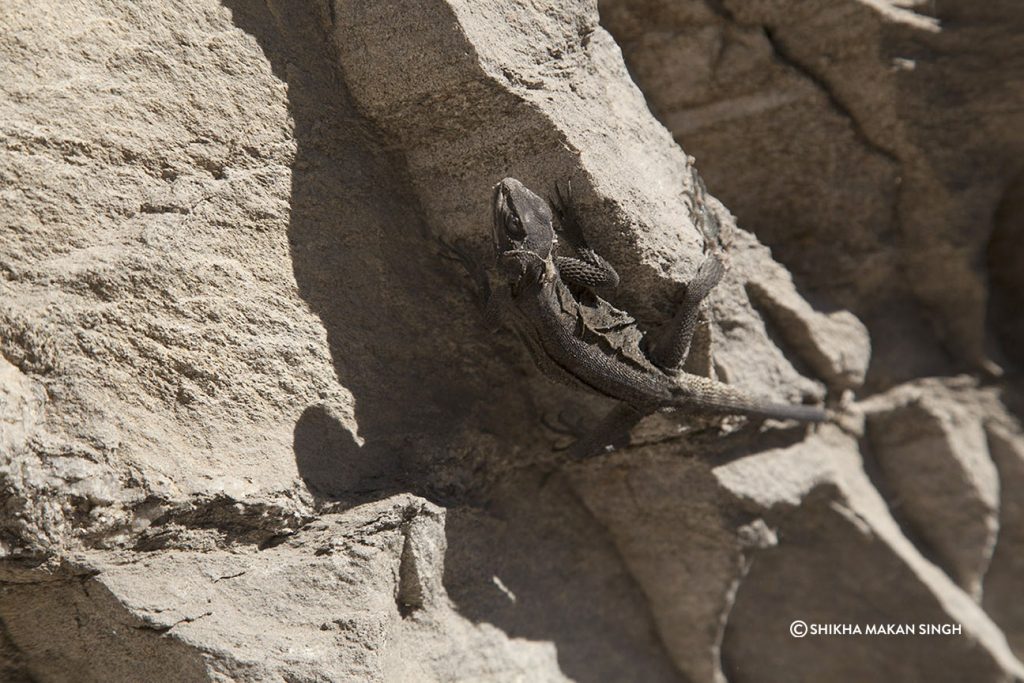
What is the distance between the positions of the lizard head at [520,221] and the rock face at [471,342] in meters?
0.17

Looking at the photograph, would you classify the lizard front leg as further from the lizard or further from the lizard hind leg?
the lizard hind leg

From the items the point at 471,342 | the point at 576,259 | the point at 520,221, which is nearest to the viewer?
the point at 520,221

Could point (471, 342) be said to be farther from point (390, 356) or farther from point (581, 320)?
point (581, 320)

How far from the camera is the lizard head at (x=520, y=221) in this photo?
8.77ft

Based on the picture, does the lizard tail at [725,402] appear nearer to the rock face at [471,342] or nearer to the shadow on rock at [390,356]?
the rock face at [471,342]

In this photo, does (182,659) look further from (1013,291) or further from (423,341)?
(1013,291)

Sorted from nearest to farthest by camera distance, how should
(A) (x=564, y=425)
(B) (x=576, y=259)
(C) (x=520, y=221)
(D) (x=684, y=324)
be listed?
1. (C) (x=520, y=221)
2. (B) (x=576, y=259)
3. (D) (x=684, y=324)
4. (A) (x=564, y=425)

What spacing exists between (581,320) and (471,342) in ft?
1.73

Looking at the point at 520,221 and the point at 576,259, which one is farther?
the point at 576,259

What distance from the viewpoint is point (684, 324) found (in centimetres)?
297

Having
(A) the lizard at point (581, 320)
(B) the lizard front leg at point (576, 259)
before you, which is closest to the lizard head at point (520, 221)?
(A) the lizard at point (581, 320)

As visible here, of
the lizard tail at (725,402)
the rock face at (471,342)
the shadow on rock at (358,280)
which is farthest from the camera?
the lizard tail at (725,402)

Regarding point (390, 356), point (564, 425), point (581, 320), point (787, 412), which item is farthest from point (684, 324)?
point (390, 356)

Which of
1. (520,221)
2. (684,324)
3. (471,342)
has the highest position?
(520,221)
